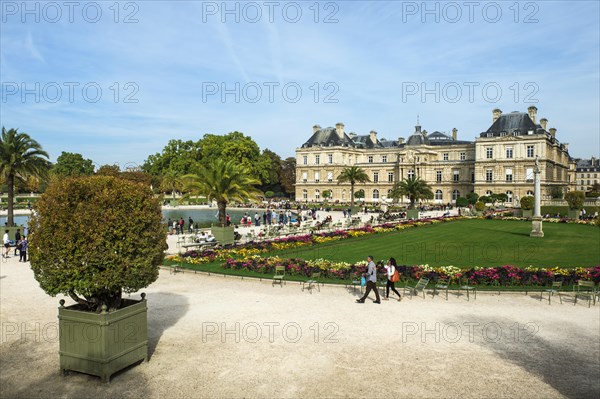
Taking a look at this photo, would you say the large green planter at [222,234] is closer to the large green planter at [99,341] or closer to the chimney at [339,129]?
the large green planter at [99,341]

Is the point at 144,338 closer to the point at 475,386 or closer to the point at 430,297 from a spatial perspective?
the point at 475,386

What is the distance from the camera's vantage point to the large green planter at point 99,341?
26.0ft

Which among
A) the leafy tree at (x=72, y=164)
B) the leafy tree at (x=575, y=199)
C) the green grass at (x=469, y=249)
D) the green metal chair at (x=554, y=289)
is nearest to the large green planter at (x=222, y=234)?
the green grass at (x=469, y=249)

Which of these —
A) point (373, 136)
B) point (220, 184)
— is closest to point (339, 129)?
point (373, 136)

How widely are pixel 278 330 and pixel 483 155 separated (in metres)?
77.4

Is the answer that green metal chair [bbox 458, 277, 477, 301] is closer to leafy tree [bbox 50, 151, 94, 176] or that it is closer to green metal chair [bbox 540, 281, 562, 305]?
green metal chair [bbox 540, 281, 562, 305]

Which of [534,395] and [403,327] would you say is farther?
Result: [403,327]

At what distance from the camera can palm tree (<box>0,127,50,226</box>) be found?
90.7 feet

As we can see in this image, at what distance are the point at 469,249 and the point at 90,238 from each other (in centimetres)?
2077

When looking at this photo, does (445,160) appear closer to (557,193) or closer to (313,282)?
(557,193)

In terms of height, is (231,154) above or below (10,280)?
above

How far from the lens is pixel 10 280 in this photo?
16656 millimetres

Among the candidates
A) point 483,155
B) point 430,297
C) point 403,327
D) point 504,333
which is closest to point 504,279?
point 430,297

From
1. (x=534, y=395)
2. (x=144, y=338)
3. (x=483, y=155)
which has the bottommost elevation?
(x=534, y=395)
